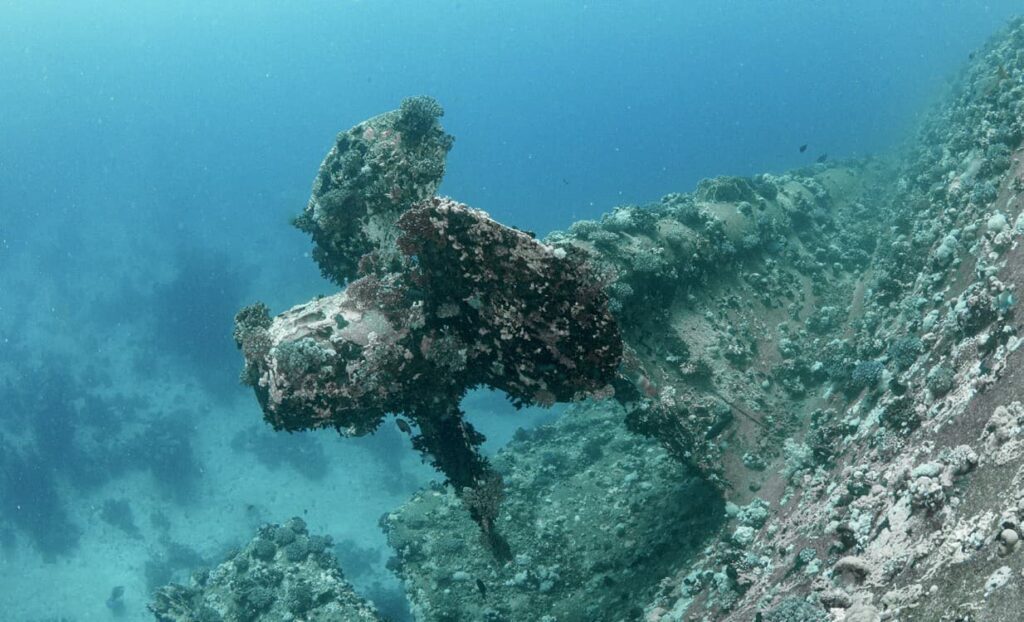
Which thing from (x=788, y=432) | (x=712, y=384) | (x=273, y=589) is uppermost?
(x=273, y=589)

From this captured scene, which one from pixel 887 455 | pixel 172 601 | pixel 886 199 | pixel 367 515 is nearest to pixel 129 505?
pixel 367 515

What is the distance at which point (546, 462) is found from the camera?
2469 cm

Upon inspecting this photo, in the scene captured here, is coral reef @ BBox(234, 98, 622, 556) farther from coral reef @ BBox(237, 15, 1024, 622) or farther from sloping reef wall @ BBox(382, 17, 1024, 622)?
sloping reef wall @ BBox(382, 17, 1024, 622)

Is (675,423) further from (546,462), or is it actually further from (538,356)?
(546,462)

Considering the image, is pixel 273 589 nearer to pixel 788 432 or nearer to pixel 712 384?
pixel 712 384

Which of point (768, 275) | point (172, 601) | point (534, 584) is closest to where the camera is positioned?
point (534, 584)

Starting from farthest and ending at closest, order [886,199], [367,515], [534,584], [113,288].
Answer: [113,288] → [367,515] → [886,199] → [534,584]

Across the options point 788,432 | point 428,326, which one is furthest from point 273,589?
point 788,432

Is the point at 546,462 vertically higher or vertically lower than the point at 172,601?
lower

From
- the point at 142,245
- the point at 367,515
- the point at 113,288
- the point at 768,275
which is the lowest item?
the point at 768,275

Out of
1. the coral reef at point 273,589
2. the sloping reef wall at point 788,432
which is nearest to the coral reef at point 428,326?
the sloping reef wall at point 788,432

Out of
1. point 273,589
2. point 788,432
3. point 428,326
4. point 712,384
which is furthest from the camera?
point 273,589

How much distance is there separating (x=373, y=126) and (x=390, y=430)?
33.2 m

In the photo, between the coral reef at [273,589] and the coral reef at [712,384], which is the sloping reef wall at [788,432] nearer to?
the coral reef at [712,384]
